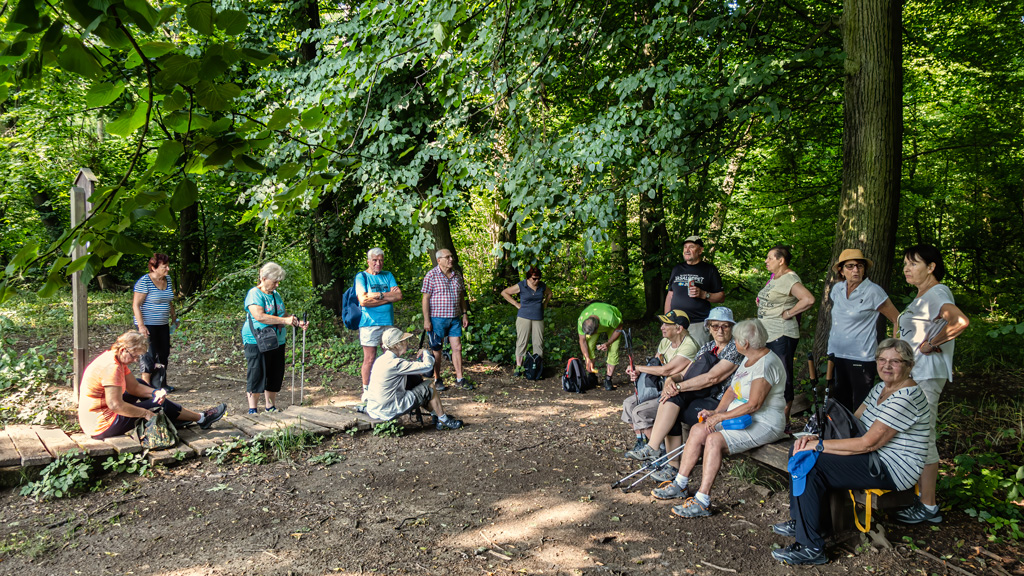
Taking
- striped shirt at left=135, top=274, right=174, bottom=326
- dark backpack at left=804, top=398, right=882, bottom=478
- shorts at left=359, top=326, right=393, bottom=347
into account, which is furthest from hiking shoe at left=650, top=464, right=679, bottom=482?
striped shirt at left=135, top=274, right=174, bottom=326

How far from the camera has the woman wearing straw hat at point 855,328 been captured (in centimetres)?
495

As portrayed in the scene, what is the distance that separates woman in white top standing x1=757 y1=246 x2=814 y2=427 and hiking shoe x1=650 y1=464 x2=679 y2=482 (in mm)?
1369

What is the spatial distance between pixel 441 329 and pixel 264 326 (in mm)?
2456

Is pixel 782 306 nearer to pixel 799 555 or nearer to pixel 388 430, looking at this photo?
pixel 799 555

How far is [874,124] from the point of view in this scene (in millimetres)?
5664

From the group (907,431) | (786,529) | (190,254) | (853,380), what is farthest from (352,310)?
(190,254)

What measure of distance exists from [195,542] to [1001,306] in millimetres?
12169

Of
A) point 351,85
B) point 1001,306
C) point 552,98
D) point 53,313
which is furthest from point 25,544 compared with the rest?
point 1001,306

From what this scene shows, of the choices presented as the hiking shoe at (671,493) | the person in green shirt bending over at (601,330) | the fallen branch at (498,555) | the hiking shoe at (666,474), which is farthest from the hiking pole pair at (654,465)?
the person in green shirt bending over at (601,330)

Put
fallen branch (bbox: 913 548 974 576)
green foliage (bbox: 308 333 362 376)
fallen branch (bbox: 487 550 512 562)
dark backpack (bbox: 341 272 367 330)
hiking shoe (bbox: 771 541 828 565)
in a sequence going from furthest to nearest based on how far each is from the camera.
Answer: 1. green foliage (bbox: 308 333 362 376)
2. dark backpack (bbox: 341 272 367 330)
3. fallen branch (bbox: 487 550 512 562)
4. hiking shoe (bbox: 771 541 828 565)
5. fallen branch (bbox: 913 548 974 576)

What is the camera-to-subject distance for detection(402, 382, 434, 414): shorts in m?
6.15

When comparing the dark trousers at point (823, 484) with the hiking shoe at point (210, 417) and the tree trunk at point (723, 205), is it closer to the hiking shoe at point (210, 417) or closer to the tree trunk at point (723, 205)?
the hiking shoe at point (210, 417)

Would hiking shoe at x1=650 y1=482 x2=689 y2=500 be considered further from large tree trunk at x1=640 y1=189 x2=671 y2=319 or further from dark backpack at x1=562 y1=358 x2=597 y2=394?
large tree trunk at x1=640 y1=189 x2=671 y2=319

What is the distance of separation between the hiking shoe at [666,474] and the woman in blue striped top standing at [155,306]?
5632mm
